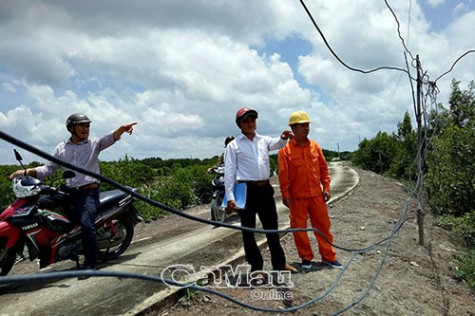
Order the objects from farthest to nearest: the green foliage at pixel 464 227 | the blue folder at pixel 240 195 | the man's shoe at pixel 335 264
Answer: the green foliage at pixel 464 227
the man's shoe at pixel 335 264
the blue folder at pixel 240 195

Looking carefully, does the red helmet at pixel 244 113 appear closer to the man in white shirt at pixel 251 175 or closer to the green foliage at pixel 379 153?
the man in white shirt at pixel 251 175

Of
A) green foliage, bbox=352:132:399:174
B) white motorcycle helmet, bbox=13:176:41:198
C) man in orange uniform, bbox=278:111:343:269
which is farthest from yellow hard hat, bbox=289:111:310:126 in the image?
green foliage, bbox=352:132:399:174

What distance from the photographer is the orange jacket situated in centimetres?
411

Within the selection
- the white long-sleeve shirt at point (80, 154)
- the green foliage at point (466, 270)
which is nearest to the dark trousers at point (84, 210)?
the white long-sleeve shirt at point (80, 154)

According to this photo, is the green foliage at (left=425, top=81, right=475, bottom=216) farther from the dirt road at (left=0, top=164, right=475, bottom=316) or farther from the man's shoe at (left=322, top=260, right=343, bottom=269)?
the man's shoe at (left=322, top=260, right=343, bottom=269)

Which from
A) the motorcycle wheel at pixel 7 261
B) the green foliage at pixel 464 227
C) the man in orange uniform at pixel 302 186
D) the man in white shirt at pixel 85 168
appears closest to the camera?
the motorcycle wheel at pixel 7 261

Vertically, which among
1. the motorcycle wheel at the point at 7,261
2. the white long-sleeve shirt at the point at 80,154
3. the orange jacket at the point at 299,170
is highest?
the white long-sleeve shirt at the point at 80,154

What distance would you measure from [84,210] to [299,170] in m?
2.77

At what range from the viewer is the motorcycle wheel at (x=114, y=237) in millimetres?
4562

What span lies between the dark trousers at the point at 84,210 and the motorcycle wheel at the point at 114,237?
1.59ft

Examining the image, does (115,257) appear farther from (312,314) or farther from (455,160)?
(455,160)

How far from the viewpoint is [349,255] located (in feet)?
16.3

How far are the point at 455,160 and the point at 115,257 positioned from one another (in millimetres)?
9057

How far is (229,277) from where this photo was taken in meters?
3.87
